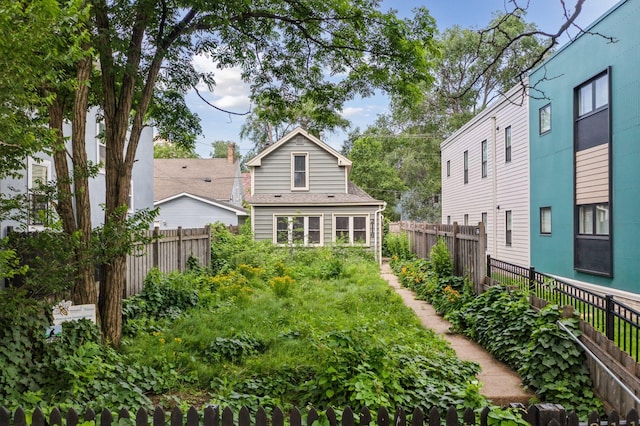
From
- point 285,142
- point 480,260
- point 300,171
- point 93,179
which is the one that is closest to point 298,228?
point 300,171

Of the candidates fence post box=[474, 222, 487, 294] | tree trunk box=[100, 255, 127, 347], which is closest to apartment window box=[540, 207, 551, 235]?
fence post box=[474, 222, 487, 294]

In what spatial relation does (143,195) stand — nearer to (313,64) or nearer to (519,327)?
(313,64)

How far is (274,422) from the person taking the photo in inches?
122

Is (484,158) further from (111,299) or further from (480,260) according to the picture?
(111,299)

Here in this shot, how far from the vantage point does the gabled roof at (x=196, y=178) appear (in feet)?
101

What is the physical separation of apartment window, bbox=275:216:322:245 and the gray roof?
0.73 metres

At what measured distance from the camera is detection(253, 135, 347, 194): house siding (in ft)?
70.7

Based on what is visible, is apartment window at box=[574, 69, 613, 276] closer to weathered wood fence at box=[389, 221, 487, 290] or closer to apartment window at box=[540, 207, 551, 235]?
apartment window at box=[540, 207, 551, 235]

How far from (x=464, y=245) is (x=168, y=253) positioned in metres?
6.87

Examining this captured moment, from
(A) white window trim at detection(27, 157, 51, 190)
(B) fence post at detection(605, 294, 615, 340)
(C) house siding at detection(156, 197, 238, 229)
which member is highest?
(A) white window trim at detection(27, 157, 51, 190)

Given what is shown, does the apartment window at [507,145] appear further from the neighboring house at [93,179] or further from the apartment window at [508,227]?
the neighboring house at [93,179]

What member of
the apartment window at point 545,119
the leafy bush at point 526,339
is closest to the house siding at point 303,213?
the apartment window at point 545,119

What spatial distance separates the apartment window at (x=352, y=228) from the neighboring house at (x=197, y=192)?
788 centimetres

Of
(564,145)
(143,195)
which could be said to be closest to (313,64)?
(564,145)
